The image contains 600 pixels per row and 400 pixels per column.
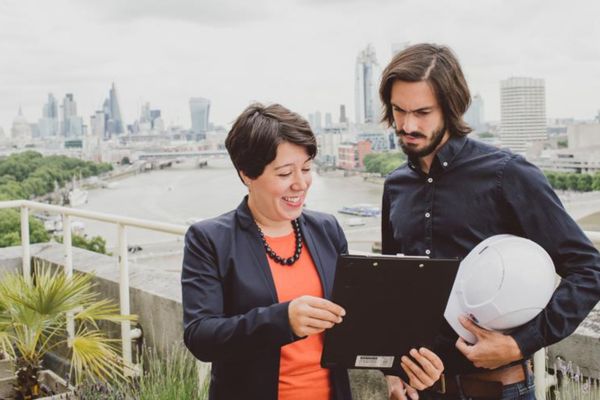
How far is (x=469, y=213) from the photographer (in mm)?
1399

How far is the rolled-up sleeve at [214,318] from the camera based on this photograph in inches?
47.5

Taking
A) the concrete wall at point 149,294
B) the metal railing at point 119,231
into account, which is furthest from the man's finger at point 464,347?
the concrete wall at point 149,294

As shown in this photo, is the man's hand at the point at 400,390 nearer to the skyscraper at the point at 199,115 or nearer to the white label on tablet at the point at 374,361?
the white label on tablet at the point at 374,361

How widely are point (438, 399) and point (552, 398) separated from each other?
66 cm

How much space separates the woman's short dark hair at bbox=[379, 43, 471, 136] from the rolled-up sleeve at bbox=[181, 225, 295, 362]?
474mm

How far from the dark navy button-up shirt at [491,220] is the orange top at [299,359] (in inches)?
10.2

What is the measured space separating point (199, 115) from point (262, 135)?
7677cm

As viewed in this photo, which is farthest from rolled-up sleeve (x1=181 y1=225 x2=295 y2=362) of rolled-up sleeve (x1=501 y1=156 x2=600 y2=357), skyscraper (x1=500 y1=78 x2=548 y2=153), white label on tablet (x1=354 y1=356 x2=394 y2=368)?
skyscraper (x1=500 y1=78 x2=548 y2=153)

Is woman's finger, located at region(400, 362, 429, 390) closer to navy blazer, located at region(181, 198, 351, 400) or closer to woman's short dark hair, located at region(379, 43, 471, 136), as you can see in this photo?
navy blazer, located at region(181, 198, 351, 400)

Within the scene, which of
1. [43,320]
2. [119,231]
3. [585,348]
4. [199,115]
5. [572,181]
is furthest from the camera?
[199,115]

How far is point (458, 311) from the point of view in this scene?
1351mm

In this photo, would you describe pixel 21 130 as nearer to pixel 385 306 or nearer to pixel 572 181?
pixel 572 181

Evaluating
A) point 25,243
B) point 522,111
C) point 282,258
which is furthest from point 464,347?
point 522,111

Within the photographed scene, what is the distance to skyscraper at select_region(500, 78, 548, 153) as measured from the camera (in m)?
62.7
